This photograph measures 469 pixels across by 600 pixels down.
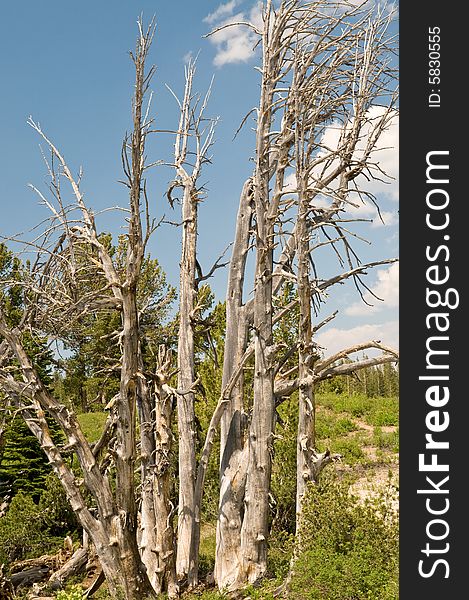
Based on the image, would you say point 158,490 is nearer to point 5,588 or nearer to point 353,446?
point 5,588

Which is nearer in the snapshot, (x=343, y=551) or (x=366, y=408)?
(x=343, y=551)

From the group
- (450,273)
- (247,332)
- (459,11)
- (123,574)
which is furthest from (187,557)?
(459,11)

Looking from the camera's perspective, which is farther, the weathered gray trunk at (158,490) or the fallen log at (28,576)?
the fallen log at (28,576)

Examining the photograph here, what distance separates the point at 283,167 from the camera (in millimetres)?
9602

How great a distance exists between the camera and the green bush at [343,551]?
21.3ft

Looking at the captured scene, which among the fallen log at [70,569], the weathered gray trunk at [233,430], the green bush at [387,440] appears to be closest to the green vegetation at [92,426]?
the green bush at [387,440]

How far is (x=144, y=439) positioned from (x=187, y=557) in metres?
1.75

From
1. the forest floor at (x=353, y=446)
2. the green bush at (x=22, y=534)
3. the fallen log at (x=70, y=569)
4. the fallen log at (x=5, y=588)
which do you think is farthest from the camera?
the green bush at (x=22, y=534)

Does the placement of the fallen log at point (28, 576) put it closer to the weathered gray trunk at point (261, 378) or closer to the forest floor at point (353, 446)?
the forest floor at point (353, 446)

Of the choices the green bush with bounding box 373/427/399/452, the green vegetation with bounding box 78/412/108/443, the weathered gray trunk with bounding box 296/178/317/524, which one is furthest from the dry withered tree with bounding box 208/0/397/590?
the green vegetation with bounding box 78/412/108/443

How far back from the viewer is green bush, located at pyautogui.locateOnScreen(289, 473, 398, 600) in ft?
21.3

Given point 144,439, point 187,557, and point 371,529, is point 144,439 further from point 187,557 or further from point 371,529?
point 371,529

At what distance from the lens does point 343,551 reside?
24.5 feet

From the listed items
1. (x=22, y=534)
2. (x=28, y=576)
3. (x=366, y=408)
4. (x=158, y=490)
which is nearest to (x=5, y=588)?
(x=28, y=576)
